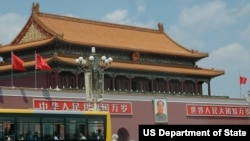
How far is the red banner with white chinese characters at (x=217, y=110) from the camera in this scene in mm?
42797

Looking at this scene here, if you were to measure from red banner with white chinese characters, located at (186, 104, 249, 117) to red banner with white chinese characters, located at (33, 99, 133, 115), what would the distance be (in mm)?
6688

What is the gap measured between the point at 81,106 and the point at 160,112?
24.3 ft

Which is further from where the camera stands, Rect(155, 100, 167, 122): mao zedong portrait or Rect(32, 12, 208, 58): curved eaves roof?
Rect(32, 12, 208, 58): curved eaves roof

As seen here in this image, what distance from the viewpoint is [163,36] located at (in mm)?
52000

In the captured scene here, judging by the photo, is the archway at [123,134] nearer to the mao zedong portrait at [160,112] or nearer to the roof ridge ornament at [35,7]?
the mao zedong portrait at [160,112]

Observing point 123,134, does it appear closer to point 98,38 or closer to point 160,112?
point 160,112

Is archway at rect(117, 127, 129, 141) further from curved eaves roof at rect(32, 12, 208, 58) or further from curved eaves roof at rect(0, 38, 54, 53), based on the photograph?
curved eaves roof at rect(0, 38, 54, 53)

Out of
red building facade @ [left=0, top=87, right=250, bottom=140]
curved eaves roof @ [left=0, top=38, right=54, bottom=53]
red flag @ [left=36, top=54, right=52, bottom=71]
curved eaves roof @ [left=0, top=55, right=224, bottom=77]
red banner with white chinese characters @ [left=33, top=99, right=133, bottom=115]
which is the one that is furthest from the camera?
curved eaves roof @ [left=0, top=38, right=54, bottom=53]

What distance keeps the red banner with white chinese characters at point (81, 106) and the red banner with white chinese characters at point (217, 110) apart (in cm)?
669

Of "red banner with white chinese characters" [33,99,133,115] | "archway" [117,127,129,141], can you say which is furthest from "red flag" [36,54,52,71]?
"archway" [117,127,129,141]

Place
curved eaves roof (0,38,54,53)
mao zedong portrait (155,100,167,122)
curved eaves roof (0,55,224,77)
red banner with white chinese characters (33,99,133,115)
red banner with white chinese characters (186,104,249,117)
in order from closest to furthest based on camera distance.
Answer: red banner with white chinese characters (33,99,133,115) < curved eaves roof (0,55,224,77) < curved eaves roof (0,38,54,53) < mao zedong portrait (155,100,167,122) < red banner with white chinese characters (186,104,249,117)

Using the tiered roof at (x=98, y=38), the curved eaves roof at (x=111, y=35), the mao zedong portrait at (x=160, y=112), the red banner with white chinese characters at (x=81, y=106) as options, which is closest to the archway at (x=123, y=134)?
the red banner with white chinese characters at (x=81, y=106)

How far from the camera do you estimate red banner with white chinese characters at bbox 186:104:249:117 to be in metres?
42.8

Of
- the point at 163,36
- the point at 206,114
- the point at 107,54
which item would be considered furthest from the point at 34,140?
the point at 163,36
